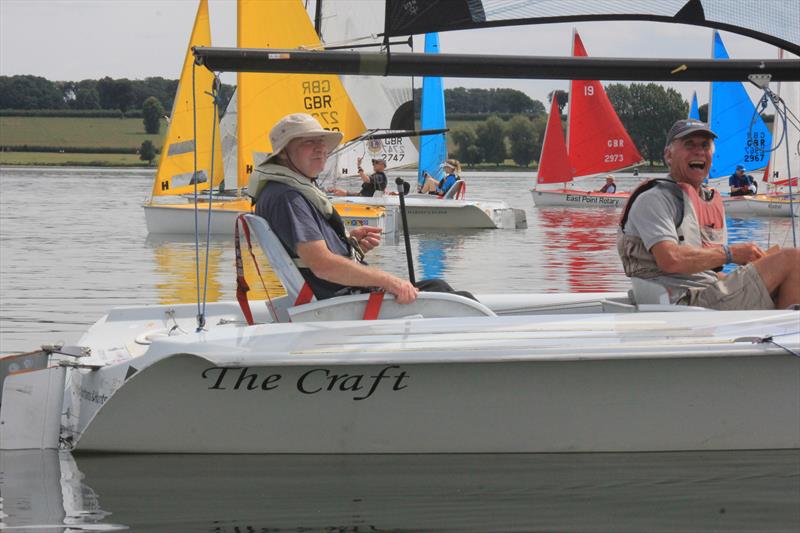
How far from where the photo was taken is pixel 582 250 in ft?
62.8

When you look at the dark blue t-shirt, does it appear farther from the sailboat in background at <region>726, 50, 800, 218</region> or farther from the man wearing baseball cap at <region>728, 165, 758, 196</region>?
the man wearing baseball cap at <region>728, 165, 758, 196</region>

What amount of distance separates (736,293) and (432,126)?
30.0 metres

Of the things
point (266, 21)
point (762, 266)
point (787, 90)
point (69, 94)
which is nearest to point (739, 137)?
point (787, 90)

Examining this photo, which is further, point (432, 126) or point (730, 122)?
point (432, 126)

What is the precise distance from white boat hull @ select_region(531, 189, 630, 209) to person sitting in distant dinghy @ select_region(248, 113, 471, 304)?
29344mm

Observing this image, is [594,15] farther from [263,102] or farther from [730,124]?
[730,124]

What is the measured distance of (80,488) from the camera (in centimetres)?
470

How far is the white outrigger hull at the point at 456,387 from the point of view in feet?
15.4

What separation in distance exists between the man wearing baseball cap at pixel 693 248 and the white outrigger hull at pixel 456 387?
28 centimetres

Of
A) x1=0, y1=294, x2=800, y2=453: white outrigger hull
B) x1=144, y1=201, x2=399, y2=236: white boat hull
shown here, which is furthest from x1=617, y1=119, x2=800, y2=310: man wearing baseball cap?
x1=144, y1=201, x2=399, y2=236: white boat hull

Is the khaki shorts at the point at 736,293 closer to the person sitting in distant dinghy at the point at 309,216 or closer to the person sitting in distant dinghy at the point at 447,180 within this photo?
the person sitting in distant dinghy at the point at 309,216

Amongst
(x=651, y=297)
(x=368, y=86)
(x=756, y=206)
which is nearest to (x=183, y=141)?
(x=368, y=86)

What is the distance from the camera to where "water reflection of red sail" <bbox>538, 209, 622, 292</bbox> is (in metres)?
14.0

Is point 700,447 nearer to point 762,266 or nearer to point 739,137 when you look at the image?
point 762,266
